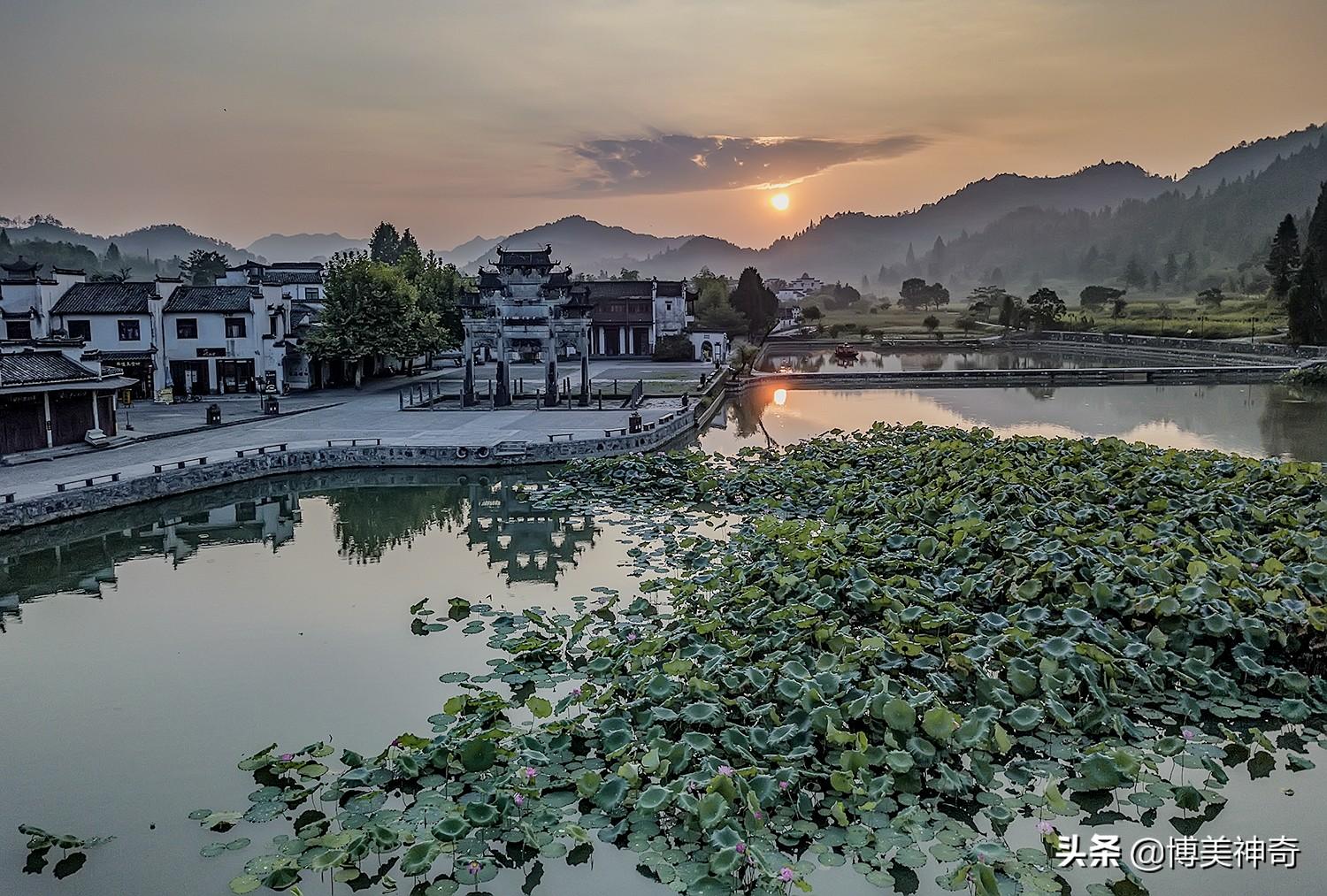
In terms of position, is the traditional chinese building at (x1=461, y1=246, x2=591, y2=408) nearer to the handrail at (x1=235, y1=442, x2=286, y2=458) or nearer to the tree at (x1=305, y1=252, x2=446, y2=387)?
the tree at (x1=305, y1=252, x2=446, y2=387)

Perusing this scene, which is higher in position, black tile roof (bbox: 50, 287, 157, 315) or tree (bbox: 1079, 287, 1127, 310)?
tree (bbox: 1079, 287, 1127, 310)

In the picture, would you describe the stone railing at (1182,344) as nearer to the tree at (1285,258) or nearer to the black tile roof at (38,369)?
the tree at (1285,258)

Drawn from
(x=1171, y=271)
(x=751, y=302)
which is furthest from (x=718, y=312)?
(x=1171, y=271)

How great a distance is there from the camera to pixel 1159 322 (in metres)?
85.2

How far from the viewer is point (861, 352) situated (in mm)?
77312

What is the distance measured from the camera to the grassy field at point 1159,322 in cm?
7225

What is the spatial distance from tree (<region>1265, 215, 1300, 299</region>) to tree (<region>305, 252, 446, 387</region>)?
56943mm

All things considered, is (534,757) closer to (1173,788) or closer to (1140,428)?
(1173,788)

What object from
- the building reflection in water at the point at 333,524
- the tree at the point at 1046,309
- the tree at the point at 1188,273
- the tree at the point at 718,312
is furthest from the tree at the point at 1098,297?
the building reflection in water at the point at 333,524

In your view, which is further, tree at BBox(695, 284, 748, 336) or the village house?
tree at BBox(695, 284, 748, 336)

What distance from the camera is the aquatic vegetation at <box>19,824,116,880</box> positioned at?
29.3 ft

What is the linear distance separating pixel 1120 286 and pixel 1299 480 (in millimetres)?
158356

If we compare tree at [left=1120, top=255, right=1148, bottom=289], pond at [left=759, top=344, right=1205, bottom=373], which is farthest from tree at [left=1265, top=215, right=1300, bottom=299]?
tree at [left=1120, top=255, right=1148, bottom=289]

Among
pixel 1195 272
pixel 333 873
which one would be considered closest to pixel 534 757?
pixel 333 873
